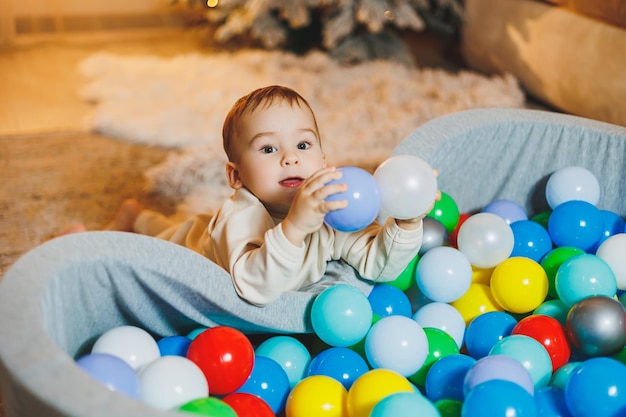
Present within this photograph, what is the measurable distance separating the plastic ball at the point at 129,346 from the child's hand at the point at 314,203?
263mm

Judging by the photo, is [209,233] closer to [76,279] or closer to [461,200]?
[76,279]

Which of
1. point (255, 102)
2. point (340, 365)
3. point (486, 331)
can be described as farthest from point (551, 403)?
point (255, 102)

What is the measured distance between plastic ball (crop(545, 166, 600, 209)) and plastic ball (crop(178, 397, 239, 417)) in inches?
31.6

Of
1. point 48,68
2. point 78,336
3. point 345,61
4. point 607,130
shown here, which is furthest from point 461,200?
point 48,68

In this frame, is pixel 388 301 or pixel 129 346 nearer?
pixel 129 346

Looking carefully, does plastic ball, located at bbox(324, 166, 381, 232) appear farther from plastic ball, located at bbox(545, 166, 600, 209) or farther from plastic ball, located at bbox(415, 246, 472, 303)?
plastic ball, located at bbox(545, 166, 600, 209)

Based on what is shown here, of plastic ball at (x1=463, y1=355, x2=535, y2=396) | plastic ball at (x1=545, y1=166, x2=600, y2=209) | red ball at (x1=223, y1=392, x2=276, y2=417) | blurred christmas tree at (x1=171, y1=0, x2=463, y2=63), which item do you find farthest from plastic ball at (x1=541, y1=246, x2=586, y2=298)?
blurred christmas tree at (x1=171, y1=0, x2=463, y2=63)

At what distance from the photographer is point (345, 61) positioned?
8.66 ft

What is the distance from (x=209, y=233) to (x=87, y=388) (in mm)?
493

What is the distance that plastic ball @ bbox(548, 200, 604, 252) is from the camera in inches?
50.8

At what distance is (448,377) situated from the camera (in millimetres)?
999

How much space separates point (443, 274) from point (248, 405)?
0.41 meters

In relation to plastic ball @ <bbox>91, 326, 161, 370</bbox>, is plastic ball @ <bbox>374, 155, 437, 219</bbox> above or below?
above

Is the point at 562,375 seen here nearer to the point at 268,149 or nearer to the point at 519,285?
the point at 519,285
